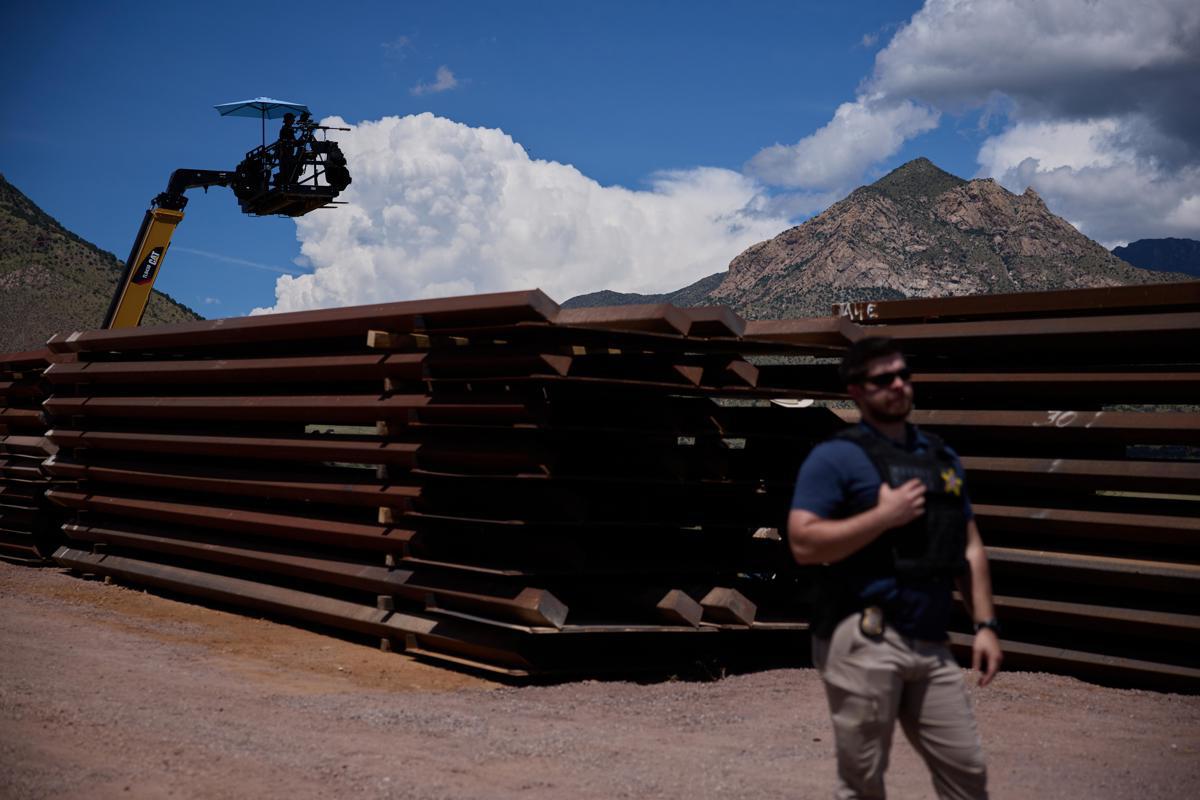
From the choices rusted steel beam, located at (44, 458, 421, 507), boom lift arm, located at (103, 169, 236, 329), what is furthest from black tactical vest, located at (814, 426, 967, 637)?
boom lift arm, located at (103, 169, 236, 329)

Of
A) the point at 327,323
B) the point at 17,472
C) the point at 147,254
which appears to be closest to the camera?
the point at 327,323

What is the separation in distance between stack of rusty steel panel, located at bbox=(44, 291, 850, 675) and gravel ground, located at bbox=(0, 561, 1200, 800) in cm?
53

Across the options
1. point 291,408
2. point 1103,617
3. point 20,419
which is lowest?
point 20,419

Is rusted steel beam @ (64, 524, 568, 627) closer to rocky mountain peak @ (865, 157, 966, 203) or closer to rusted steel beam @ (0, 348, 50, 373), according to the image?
rusted steel beam @ (0, 348, 50, 373)

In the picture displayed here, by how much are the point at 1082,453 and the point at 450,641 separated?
557 cm

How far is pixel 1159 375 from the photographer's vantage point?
31.0 feet

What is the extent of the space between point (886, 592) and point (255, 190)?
19338 mm

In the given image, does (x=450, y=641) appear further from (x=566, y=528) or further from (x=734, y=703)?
(x=734, y=703)

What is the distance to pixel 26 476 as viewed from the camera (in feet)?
56.6

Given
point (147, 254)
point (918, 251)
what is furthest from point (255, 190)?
point (918, 251)

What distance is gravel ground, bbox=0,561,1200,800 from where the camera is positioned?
246 inches

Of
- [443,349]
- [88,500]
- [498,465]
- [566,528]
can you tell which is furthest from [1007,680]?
[88,500]

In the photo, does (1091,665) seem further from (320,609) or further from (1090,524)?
(320,609)

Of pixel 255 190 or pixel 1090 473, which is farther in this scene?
pixel 255 190
